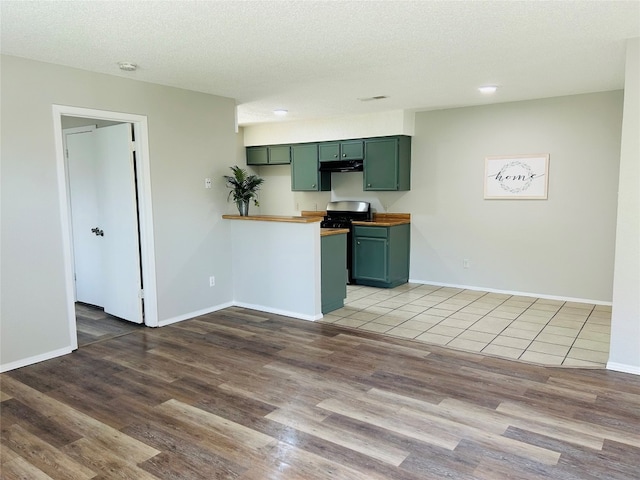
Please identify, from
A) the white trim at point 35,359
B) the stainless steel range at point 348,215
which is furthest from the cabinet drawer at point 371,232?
the white trim at point 35,359

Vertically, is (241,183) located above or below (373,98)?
below

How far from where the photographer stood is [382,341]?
13.1ft

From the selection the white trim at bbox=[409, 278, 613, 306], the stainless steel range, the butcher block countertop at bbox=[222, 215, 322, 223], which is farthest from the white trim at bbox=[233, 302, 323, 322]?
the white trim at bbox=[409, 278, 613, 306]

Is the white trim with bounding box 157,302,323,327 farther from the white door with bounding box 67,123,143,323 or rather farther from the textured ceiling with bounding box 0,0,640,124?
the textured ceiling with bounding box 0,0,640,124

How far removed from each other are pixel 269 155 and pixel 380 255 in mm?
2541

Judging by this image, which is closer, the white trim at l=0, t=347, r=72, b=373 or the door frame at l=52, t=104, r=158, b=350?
the white trim at l=0, t=347, r=72, b=373

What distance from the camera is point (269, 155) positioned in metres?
7.25

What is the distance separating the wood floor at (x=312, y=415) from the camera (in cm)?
222

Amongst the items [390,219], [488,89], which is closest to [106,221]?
[390,219]

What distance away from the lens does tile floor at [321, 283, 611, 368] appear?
12.3 feet

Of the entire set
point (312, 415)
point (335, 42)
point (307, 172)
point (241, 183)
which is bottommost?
point (312, 415)

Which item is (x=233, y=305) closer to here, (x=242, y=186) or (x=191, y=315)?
(x=191, y=315)

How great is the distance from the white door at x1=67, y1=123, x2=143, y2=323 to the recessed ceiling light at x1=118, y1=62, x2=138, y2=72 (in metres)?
0.61

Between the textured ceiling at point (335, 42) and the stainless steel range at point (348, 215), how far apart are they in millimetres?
2123
